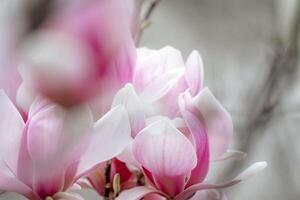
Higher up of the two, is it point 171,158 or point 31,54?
point 31,54

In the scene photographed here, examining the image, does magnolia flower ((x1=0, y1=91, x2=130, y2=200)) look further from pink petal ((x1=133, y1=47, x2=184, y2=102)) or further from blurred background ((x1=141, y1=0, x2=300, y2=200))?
blurred background ((x1=141, y1=0, x2=300, y2=200))

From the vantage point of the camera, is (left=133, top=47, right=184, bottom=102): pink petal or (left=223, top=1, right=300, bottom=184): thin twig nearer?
(left=133, top=47, right=184, bottom=102): pink petal

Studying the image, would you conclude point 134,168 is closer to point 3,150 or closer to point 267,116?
point 3,150

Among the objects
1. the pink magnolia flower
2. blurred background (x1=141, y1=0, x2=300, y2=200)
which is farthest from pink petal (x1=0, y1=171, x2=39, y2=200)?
blurred background (x1=141, y1=0, x2=300, y2=200)

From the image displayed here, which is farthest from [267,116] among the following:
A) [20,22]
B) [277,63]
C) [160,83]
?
[20,22]

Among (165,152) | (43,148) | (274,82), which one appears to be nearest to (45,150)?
(43,148)
